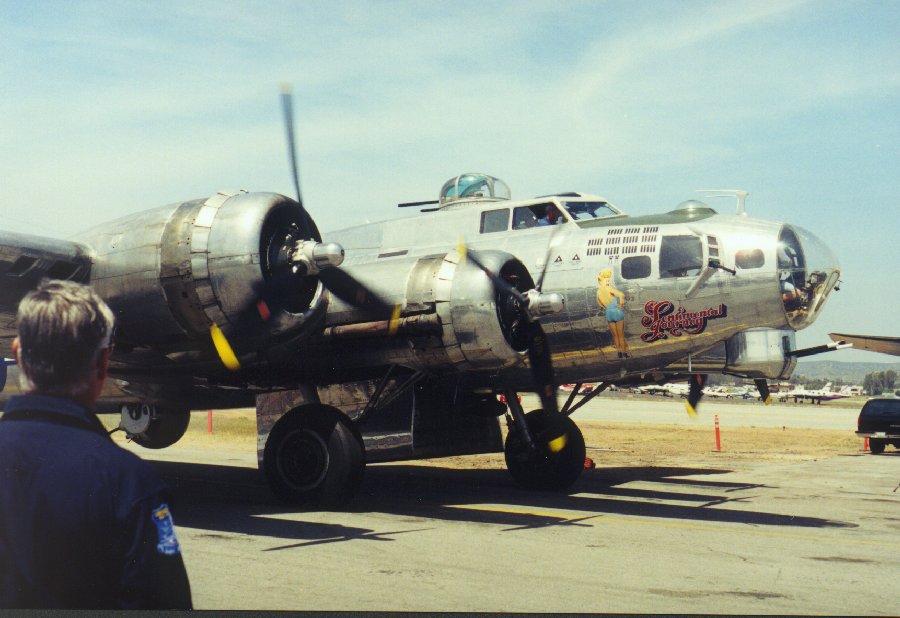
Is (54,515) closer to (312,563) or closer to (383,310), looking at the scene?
(312,563)

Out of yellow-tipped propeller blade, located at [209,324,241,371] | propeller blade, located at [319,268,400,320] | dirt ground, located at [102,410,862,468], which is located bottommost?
dirt ground, located at [102,410,862,468]

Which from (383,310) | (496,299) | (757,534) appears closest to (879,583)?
(757,534)

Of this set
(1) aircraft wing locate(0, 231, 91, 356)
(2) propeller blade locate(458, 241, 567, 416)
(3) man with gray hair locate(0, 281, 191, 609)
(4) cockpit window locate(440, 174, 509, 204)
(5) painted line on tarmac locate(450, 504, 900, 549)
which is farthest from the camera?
(4) cockpit window locate(440, 174, 509, 204)

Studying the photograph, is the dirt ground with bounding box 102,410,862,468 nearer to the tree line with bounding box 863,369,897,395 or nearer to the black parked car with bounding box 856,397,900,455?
the black parked car with bounding box 856,397,900,455

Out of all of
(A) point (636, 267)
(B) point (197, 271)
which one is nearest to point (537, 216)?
(A) point (636, 267)

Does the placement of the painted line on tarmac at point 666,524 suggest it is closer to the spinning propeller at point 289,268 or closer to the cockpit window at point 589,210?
the spinning propeller at point 289,268

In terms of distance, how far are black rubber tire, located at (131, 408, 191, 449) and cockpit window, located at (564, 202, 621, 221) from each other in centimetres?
975

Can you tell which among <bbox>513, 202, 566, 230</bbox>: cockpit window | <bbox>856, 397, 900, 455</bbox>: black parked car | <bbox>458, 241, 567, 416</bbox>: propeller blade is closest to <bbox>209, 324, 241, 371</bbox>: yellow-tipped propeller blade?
<bbox>458, 241, 567, 416</bbox>: propeller blade

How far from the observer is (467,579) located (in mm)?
7684

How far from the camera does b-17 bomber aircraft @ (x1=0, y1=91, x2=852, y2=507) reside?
35.4 ft

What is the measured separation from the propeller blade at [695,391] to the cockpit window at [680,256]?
5.41m

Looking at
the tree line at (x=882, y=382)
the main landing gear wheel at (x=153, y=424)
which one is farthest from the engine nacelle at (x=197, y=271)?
the tree line at (x=882, y=382)

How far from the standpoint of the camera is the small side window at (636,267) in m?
12.7

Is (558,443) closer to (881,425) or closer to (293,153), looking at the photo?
(293,153)
